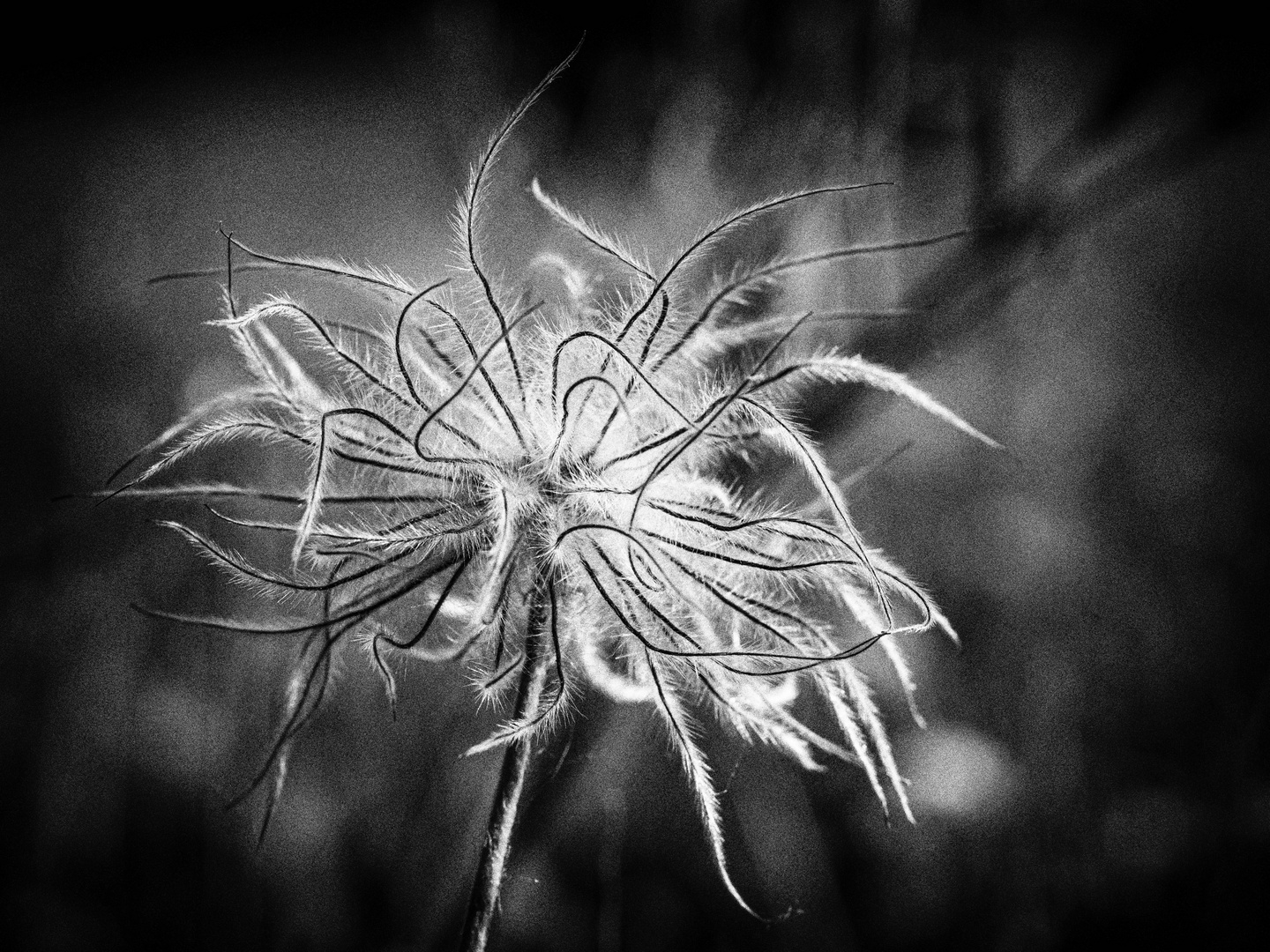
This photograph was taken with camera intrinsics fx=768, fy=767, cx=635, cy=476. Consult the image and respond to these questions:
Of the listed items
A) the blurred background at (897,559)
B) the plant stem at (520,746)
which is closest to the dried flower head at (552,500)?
the plant stem at (520,746)

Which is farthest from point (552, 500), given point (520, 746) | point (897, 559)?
point (897, 559)

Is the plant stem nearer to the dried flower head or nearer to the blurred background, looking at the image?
the dried flower head

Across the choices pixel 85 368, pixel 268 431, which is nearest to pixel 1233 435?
pixel 268 431

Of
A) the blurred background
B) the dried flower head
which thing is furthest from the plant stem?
the blurred background

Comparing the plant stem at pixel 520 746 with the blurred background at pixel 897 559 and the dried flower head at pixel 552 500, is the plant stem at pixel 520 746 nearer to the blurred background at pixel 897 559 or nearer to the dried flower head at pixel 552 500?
the dried flower head at pixel 552 500

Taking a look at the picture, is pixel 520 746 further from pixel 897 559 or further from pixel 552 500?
pixel 897 559

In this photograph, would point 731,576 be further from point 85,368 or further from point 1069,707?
point 85,368

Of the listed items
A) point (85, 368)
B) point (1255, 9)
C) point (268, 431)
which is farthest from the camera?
point (85, 368)
